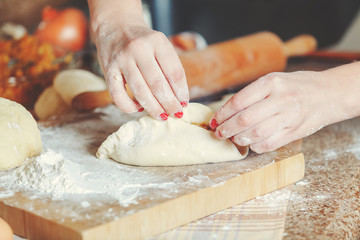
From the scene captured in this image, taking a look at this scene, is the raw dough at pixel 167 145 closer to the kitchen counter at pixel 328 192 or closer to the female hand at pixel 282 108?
the female hand at pixel 282 108

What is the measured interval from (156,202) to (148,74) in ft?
1.02

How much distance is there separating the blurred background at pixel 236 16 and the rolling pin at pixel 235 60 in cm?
56

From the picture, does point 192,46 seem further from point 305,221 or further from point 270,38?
point 305,221

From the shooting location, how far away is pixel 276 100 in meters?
1.08

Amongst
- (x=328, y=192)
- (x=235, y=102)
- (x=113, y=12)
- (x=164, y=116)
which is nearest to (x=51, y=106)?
(x=113, y=12)

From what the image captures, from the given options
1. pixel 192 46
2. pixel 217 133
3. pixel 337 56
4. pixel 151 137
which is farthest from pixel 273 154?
pixel 192 46

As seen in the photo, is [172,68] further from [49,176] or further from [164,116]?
[49,176]

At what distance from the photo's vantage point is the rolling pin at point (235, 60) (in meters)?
2.03

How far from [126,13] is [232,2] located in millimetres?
2004

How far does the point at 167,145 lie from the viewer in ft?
3.84

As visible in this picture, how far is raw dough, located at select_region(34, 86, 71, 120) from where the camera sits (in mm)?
1798

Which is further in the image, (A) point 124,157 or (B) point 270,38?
(B) point 270,38

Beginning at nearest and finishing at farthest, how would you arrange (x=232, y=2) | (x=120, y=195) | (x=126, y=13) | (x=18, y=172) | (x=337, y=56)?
1. (x=120, y=195)
2. (x=18, y=172)
3. (x=126, y=13)
4. (x=337, y=56)
5. (x=232, y=2)

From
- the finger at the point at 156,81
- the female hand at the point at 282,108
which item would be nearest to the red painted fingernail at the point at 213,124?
the female hand at the point at 282,108
